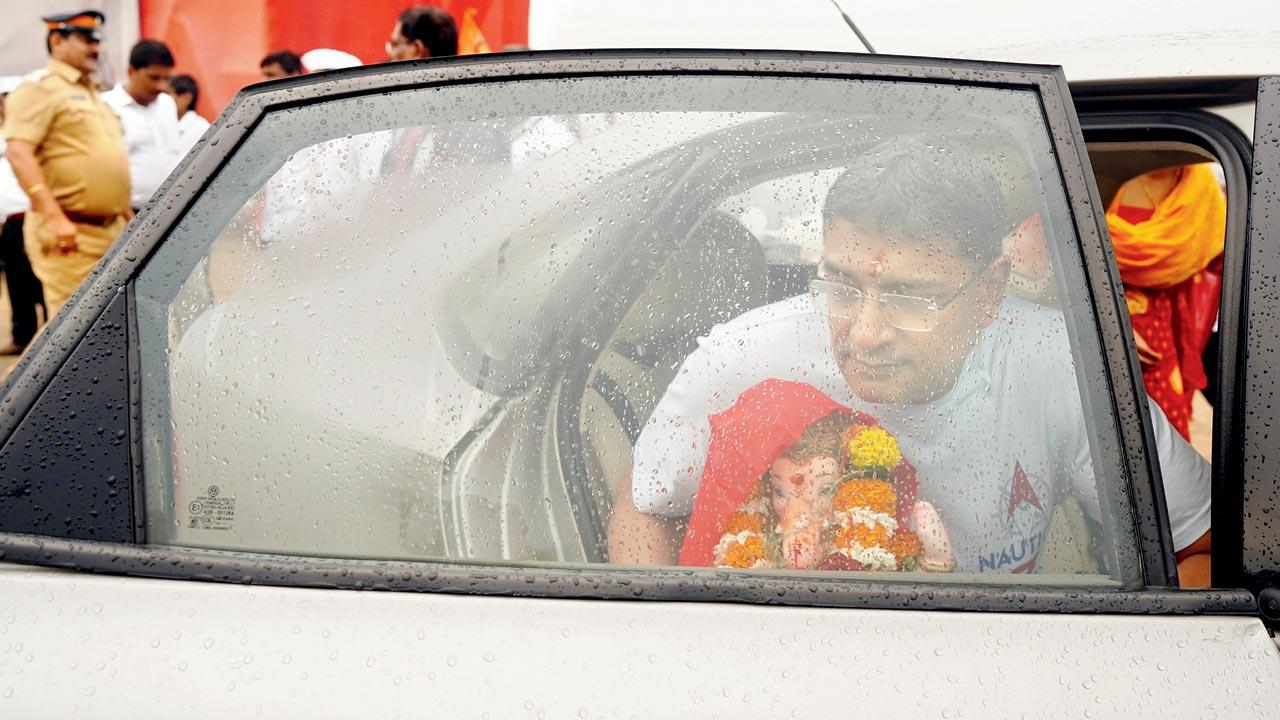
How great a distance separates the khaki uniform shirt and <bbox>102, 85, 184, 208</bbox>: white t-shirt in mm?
647

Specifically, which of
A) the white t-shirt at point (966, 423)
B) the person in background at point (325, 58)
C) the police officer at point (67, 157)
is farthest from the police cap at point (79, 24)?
the white t-shirt at point (966, 423)

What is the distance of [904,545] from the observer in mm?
1293

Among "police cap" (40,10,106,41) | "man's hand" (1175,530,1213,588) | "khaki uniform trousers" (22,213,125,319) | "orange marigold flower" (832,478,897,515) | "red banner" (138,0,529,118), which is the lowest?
"man's hand" (1175,530,1213,588)

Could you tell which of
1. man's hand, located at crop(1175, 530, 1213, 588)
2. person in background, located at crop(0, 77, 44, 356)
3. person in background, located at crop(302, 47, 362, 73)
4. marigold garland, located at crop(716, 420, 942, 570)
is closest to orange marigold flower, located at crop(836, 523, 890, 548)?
marigold garland, located at crop(716, 420, 942, 570)

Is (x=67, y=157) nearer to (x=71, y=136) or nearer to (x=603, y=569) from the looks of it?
(x=71, y=136)

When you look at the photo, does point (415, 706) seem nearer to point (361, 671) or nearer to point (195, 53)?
point (361, 671)

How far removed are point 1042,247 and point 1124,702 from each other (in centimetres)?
49

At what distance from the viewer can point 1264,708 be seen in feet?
3.59

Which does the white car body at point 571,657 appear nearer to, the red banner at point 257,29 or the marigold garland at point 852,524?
the marigold garland at point 852,524

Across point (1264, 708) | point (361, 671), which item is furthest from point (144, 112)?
point (1264, 708)

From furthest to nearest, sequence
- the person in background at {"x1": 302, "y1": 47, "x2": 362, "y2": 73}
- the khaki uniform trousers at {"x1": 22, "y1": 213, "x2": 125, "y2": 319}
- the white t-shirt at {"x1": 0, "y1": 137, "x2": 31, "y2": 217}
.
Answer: the white t-shirt at {"x1": 0, "y1": 137, "x2": 31, "y2": 217} < the person in background at {"x1": 302, "y1": 47, "x2": 362, "y2": 73} < the khaki uniform trousers at {"x1": 22, "y1": 213, "x2": 125, "y2": 319}

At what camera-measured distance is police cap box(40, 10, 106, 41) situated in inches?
202

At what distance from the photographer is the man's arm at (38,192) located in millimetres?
4926

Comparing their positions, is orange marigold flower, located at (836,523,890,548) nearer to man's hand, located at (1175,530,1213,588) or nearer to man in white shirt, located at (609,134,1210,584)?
man in white shirt, located at (609,134,1210,584)
